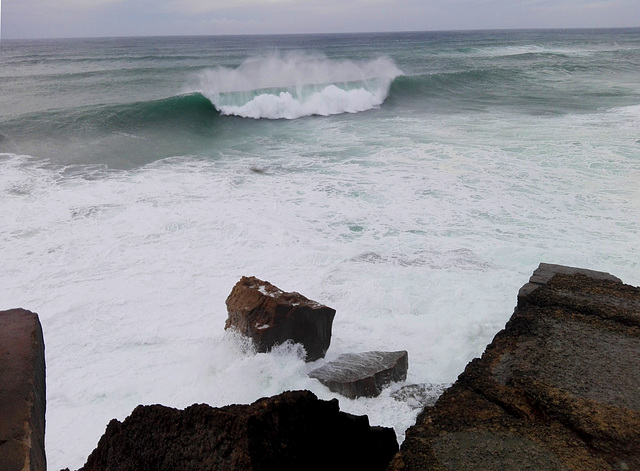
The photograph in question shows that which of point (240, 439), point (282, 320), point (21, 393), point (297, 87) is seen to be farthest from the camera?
point (297, 87)

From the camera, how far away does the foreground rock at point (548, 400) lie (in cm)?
213

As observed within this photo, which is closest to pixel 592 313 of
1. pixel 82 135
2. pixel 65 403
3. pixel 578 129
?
pixel 65 403

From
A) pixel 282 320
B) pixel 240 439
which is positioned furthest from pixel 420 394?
pixel 240 439

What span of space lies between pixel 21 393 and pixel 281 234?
5136 mm

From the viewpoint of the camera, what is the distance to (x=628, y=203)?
26.2 feet

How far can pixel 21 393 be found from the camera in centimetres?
235

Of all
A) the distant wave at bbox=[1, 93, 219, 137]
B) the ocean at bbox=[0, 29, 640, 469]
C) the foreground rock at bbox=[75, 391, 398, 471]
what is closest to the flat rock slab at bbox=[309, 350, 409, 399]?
the ocean at bbox=[0, 29, 640, 469]

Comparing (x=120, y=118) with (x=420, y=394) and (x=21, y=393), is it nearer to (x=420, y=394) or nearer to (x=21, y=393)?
(x=420, y=394)

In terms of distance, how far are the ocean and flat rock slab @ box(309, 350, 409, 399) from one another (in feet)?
0.25

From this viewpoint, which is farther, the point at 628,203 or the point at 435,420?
the point at 628,203

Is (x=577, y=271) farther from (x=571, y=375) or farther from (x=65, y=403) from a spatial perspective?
(x=65, y=403)

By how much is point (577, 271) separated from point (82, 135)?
14093mm

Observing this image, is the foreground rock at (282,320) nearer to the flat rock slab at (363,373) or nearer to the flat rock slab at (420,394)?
the flat rock slab at (363,373)

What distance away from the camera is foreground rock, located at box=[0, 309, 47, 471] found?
2076mm
